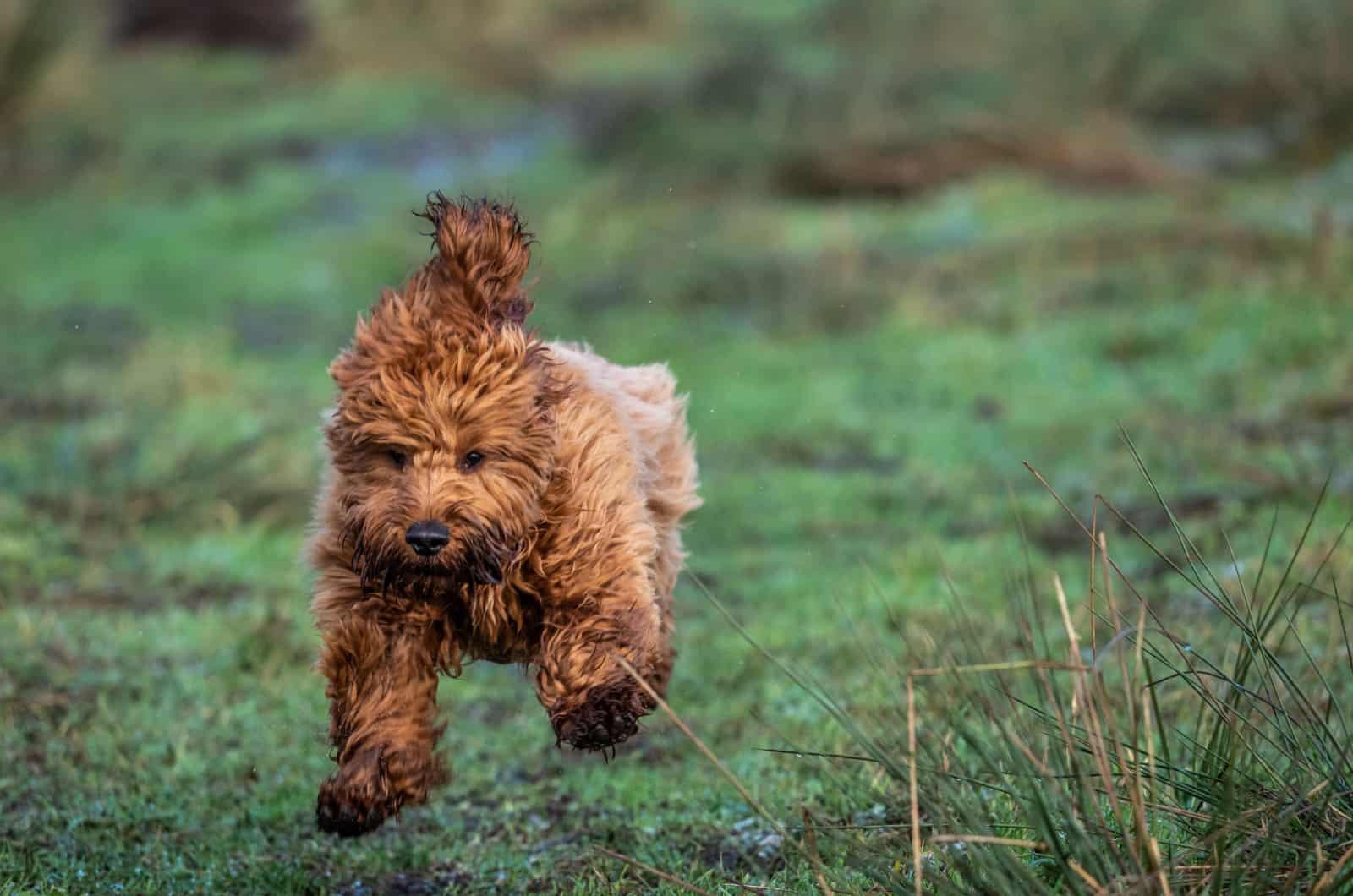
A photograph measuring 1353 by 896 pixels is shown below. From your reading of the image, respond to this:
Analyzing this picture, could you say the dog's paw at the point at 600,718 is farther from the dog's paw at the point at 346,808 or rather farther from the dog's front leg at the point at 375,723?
the dog's paw at the point at 346,808

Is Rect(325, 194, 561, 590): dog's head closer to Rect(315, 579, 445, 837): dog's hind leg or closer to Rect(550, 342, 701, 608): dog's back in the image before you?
Rect(315, 579, 445, 837): dog's hind leg

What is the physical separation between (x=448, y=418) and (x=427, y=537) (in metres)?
0.36

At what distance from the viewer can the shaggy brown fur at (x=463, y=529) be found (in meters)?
4.72

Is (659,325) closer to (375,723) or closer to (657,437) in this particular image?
(657,437)

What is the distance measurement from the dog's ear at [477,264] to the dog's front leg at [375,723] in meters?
0.99

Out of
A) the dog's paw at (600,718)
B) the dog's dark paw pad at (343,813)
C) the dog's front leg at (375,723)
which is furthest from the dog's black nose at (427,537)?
the dog's dark paw pad at (343,813)

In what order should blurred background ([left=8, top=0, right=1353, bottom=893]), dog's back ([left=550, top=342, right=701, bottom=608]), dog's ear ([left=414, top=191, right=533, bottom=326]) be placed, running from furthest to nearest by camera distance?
blurred background ([left=8, top=0, right=1353, bottom=893]), dog's back ([left=550, top=342, right=701, bottom=608]), dog's ear ([left=414, top=191, right=533, bottom=326])

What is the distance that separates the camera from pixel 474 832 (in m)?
5.98

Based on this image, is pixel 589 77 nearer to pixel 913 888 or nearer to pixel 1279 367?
pixel 1279 367

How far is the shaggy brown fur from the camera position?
472 cm

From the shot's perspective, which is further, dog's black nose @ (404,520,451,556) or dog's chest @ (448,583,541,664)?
dog's chest @ (448,583,541,664)

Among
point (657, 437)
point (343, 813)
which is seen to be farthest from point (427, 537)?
point (657, 437)

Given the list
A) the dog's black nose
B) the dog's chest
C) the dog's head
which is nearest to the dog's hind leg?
the dog's chest

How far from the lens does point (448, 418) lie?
15.6 ft
